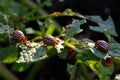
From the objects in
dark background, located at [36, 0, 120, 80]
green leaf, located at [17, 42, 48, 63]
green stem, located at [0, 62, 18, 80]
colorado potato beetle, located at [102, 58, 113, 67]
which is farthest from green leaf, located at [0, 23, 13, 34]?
dark background, located at [36, 0, 120, 80]

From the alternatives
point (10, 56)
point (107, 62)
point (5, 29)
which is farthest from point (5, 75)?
point (107, 62)

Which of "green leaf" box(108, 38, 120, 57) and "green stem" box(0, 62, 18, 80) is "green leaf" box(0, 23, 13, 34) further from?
"green stem" box(0, 62, 18, 80)

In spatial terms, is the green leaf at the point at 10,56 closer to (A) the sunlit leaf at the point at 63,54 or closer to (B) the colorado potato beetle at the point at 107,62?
(A) the sunlit leaf at the point at 63,54

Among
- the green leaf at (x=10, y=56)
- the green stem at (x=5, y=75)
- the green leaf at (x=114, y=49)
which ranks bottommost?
the green stem at (x=5, y=75)

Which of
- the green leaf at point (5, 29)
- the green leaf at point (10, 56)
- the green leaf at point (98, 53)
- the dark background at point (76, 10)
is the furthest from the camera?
the dark background at point (76, 10)

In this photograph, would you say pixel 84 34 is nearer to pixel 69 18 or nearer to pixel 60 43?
pixel 69 18

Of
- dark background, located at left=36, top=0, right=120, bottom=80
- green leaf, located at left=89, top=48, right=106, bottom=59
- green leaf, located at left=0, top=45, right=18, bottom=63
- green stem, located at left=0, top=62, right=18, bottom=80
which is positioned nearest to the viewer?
green leaf, located at left=89, top=48, right=106, bottom=59

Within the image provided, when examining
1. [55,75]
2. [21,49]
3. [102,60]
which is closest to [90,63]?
[102,60]

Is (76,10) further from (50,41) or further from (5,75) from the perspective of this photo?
(50,41)

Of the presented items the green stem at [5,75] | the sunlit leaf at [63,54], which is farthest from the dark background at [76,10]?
the sunlit leaf at [63,54]

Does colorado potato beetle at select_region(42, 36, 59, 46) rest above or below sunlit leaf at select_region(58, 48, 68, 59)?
above

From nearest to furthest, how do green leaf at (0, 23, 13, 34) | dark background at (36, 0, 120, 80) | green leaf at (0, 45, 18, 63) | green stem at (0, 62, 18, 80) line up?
1. green leaf at (0, 23, 13, 34)
2. green leaf at (0, 45, 18, 63)
3. green stem at (0, 62, 18, 80)
4. dark background at (36, 0, 120, 80)
